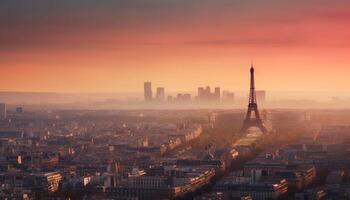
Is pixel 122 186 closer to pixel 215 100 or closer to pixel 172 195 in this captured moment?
pixel 172 195

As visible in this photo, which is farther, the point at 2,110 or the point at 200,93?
the point at 200,93

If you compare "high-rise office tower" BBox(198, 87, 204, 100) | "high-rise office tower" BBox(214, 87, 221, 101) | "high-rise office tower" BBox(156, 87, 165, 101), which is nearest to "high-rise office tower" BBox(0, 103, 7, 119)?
"high-rise office tower" BBox(198, 87, 204, 100)

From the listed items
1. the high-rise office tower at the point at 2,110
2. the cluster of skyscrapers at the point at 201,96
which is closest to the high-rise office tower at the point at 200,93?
the cluster of skyscrapers at the point at 201,96

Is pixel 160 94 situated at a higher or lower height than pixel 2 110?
higher

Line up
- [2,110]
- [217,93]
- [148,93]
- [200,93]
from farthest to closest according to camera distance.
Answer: [148,93] → [200,93] → [217,93] → [2,110]

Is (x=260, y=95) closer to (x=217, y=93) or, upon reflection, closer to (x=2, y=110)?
(x=217, y=93)

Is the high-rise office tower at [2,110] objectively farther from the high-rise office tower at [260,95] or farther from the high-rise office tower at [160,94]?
the high-rise office tower at [260,95]

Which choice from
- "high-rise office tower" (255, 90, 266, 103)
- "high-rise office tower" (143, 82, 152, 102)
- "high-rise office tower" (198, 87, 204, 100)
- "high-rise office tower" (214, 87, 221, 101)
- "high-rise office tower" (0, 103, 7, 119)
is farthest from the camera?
"high-rise office tower" (143, 82, 152, 102)

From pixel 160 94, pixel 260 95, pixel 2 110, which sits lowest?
pixel 2 110

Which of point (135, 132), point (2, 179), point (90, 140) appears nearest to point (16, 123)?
point (135, 132)

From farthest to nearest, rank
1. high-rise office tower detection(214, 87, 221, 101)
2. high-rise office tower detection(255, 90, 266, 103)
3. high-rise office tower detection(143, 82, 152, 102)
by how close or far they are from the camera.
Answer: high-rise office tower detection(143, 82, 152, 102) → high-rise office tower detection(214, 87, 221, 101) → high-rise office tower detection(255, 90, 266, 103)

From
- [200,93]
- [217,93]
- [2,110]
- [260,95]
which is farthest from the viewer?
[200,93]

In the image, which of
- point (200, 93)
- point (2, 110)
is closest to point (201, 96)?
point (200, 93)

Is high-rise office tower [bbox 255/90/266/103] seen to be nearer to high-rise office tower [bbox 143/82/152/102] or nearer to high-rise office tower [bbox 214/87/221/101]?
high-rise office tower [bbox 214/87/221/101]
